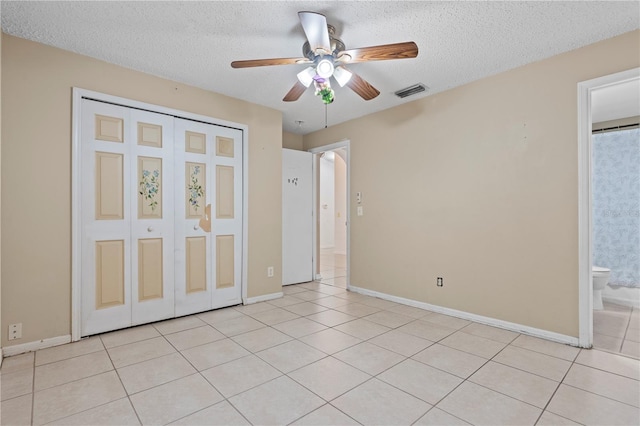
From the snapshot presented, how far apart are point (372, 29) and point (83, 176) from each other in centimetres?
276

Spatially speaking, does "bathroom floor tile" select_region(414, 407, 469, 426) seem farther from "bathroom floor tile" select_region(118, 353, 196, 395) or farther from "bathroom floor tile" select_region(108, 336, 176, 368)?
"bathroom floor tile" select_region(108, 336, 176, 368)

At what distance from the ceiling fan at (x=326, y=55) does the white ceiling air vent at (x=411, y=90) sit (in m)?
0.93

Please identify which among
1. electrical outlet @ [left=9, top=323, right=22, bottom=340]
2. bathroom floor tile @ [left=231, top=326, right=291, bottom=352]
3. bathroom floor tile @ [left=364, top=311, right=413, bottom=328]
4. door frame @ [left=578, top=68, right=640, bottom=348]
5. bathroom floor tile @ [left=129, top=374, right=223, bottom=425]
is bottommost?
bathroom floor tile @ [left=364, top=311, right=413, bottom=328]

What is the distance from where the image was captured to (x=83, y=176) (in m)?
2.70

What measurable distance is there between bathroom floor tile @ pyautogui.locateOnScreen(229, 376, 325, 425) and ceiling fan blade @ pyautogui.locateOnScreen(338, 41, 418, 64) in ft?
7.46

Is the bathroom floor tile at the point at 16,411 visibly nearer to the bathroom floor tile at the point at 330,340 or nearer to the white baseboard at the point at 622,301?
the bathroom floor tile at the point at 330,340

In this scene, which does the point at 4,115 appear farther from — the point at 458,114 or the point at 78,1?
the point at 458,114

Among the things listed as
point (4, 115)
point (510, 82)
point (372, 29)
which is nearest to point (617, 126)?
point (510, 82)

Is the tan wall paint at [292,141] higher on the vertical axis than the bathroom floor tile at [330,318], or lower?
higher

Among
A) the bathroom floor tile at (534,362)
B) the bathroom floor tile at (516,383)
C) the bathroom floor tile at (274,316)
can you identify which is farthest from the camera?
the bathroom floor tile at (274,316)

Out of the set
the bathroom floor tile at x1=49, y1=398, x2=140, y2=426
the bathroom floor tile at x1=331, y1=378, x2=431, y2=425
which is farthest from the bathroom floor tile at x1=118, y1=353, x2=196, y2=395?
the bathroom floor tile at x1=331, y1=378, x2=431, y2=425

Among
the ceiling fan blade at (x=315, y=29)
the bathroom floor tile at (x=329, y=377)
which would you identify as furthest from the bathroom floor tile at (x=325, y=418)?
the ceiling fan blade at (x=315, y=29)

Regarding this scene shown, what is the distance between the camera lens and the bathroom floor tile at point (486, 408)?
1.65 metres

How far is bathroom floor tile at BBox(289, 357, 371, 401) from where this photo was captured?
75.9 inches
